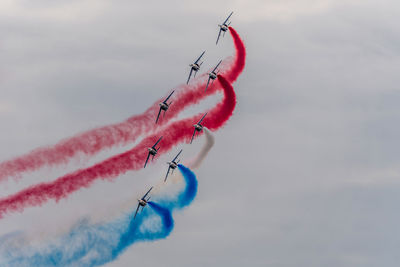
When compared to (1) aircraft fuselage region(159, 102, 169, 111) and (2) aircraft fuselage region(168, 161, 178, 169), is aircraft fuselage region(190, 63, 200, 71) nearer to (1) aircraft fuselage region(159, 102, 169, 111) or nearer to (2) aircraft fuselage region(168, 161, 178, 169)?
(1) aircraft fuselage region(159, 102, 169, 111)

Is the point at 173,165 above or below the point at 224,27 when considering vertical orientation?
below

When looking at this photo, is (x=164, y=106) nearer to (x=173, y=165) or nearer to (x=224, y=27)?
(x=173, y=165)

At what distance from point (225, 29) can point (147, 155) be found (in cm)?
1970

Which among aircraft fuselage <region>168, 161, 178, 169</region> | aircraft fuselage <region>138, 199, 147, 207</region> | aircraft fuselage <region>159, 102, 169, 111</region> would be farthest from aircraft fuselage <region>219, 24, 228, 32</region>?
aircraft fuselage <region>138, 199, 147, 207</region>

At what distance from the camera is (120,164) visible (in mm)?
86625

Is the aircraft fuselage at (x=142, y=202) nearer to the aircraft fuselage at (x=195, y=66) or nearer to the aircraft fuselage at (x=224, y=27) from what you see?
the aircraft fuselage at (x=195, y=66)

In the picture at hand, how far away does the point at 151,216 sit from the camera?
85.5 meters

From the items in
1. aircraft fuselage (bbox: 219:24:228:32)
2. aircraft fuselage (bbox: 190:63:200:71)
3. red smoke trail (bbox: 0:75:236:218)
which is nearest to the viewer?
red smoke trail (bbox: 0:75:236:218)

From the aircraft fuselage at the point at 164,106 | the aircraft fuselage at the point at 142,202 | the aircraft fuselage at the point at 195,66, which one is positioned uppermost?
the aircraft fuselage at the point at 195,66

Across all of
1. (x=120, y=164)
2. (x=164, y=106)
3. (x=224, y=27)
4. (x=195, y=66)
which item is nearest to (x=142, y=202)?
(x=120, y=164)

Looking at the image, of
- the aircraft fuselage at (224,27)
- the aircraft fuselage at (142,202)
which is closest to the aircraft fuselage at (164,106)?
the aircraft fuselage at (142,202)

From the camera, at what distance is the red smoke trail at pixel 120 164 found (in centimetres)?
8475

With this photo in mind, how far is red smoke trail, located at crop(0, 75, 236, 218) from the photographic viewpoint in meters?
84.8

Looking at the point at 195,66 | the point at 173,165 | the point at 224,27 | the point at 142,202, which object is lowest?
the point at 142,202
